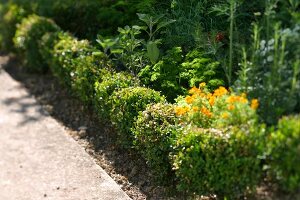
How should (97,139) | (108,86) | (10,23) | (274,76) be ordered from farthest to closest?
1. (10,23)
2. (97,139)
3. (108,86)
4. (274,76)

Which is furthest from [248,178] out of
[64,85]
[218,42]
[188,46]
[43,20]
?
[43,20]

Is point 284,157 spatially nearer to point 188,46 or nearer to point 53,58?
point 188,46

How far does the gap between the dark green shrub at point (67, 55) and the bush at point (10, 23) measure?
6.11 feet

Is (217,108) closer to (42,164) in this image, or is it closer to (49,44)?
(42,164)

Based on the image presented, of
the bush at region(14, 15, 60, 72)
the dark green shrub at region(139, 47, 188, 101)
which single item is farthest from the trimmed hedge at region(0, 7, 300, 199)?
the bush at region(14, 15, 60, 72)

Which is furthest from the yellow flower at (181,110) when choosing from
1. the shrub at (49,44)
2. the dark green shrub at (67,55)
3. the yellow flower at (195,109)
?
the shrub at (49,44)

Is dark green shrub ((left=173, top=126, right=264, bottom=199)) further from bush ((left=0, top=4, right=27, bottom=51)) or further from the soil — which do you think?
bush ((left=0, top=4, right=27, bottom=51))

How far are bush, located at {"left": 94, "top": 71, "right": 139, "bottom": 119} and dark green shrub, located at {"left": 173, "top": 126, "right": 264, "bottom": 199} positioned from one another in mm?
1313

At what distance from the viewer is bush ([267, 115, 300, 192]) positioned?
11.2 ft

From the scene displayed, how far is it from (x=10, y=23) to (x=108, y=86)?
363cm

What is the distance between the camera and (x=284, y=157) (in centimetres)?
348

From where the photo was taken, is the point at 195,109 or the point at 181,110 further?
the point at 181,110

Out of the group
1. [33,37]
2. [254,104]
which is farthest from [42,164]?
[33,37]

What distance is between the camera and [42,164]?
17.5 feet
